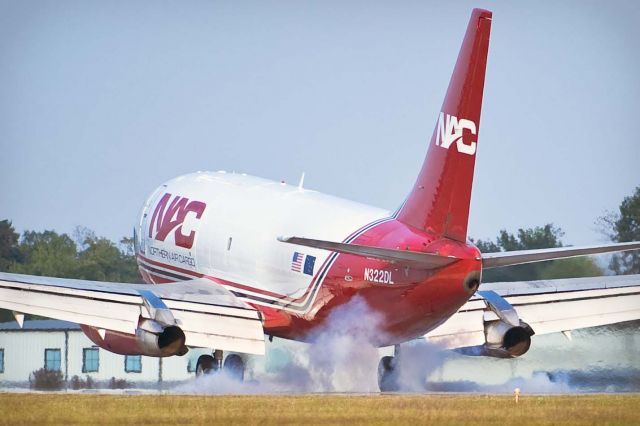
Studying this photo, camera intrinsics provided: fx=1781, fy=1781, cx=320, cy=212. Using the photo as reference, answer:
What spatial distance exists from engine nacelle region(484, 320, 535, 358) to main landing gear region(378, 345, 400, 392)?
9.55ft

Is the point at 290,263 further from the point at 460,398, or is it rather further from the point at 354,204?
the point at 460,398

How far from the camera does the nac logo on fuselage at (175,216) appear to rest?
5203 cm

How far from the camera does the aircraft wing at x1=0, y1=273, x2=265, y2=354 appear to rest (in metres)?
42.2

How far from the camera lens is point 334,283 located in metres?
43.5

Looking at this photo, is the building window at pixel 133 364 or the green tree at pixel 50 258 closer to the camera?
the building window at pixel 133 364

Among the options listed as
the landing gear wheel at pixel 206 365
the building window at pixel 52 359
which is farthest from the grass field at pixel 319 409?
the building window at pixel 52 359

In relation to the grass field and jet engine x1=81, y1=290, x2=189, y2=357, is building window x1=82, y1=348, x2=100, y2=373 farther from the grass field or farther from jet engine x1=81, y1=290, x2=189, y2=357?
the grass field

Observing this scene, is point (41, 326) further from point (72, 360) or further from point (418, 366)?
point (418, 366)

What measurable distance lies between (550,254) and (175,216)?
56.0 ft

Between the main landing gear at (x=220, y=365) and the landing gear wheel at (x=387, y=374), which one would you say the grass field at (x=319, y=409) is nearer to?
the landing gear wheel at (x=387, y=374)

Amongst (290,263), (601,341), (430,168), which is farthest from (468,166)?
(601,341)

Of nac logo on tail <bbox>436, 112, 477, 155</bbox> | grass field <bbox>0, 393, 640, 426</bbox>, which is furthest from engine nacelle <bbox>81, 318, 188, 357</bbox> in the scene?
nac logo on tail <bbox>436, 112, 477, 155</bbox>

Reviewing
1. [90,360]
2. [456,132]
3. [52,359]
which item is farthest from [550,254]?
[52,359]

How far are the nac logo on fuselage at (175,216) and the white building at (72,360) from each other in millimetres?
3845
